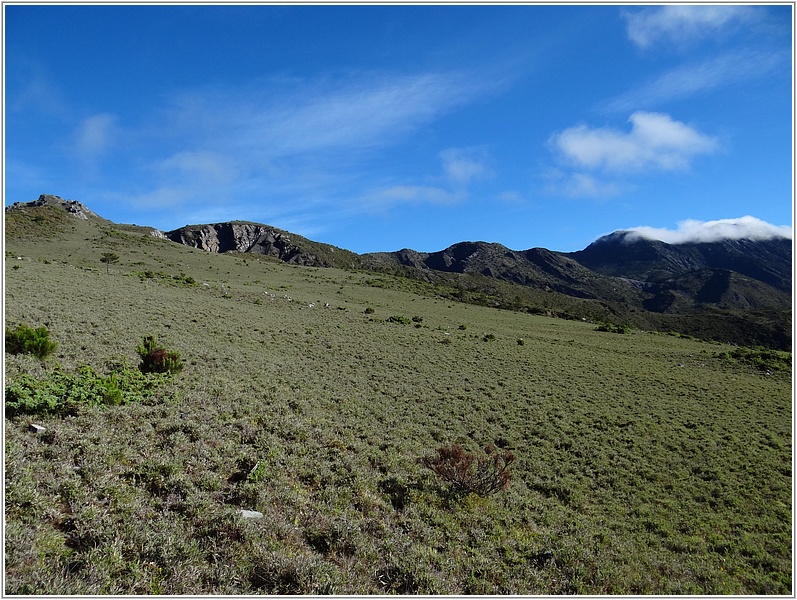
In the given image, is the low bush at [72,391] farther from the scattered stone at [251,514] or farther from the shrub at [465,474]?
the shrub at [465,474]

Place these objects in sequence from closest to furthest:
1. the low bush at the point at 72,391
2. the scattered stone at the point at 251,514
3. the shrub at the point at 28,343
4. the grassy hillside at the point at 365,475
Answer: the grassy hillside at the point at 365,475
the scattered stone at the point at 251,514
the low bush at the point at 72,391
the shrub at the point at 28,343

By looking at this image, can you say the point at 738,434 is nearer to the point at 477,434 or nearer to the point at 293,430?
→ the point at 477,434

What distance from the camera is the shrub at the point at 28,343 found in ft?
40.6

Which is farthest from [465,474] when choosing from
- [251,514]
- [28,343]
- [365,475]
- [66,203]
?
[66,203]

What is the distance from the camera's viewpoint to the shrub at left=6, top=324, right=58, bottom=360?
40.6ft

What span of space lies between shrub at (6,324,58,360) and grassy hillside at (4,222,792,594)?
54cm

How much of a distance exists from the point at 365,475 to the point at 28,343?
11434 millimetres

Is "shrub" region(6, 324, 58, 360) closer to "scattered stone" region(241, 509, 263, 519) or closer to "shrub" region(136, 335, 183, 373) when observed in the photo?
"shrub" region(136, 335, 183, 373)

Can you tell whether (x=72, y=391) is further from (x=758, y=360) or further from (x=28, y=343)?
(x=758, y=360)

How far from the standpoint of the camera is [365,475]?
1029cm

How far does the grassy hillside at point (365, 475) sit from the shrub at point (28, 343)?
538 millimetres

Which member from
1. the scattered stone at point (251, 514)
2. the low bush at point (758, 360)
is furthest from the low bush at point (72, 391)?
the low bush at point (758, 360)

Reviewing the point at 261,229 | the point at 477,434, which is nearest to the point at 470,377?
the point at 477,434

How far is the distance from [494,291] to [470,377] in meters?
103
